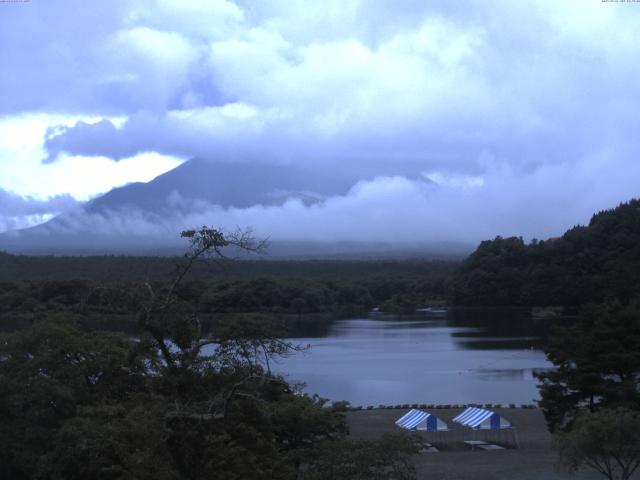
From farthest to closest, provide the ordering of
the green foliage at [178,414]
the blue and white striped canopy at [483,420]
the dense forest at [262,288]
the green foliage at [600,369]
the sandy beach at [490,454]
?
the dense forest at [262,288]
the blue and white striped canopy at [483,420]
the green foliage at [600,369]
the sandy beach at [490,454]
the green foliage at [178,414]

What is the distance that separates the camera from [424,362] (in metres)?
33.7

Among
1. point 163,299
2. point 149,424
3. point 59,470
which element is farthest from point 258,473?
point 59,470

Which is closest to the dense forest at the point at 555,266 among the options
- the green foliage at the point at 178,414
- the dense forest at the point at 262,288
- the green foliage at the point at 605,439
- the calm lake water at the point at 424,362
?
the calm lake water at the point at 424,362

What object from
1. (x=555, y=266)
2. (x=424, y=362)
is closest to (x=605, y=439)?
(x=424, y=362)

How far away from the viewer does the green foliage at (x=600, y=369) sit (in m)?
14.4

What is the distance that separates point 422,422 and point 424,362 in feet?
54.3

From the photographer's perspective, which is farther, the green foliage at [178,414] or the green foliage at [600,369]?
the green foliage at [600,369]

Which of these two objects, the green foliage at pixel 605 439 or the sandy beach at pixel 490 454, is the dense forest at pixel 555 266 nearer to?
the sandy beach at pixel 490 454

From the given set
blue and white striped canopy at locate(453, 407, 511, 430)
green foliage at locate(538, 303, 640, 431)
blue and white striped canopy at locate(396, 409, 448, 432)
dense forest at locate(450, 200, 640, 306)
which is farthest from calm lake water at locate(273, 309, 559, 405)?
green foliage at locate(538, 303, 640, 431)

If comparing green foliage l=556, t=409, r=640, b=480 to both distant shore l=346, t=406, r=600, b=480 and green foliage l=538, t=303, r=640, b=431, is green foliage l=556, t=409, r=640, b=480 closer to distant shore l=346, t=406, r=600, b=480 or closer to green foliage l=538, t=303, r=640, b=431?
distant shore l=346, t=406, r=600, b=480

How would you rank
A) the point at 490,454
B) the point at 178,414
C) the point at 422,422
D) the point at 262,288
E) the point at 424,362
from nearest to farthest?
the point at 178,414, the point at 490,454, the point at 422,422, the point at 424,362, the point at 262,288

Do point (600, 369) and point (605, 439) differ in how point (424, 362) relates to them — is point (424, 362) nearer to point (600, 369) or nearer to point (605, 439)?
point (600, 369)

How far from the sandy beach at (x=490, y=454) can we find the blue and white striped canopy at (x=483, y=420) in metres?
0.16

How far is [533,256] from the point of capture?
192 ft
